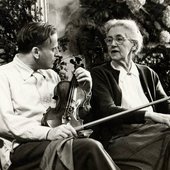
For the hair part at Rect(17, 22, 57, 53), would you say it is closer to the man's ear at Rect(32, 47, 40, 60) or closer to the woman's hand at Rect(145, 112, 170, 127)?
the man's ear at Rect(32, 47, 40, 60)

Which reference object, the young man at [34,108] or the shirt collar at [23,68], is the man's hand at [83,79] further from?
the shirt collar at [23,68]

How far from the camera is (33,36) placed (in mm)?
3082

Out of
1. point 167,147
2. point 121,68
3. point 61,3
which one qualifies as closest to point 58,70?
point 121,68

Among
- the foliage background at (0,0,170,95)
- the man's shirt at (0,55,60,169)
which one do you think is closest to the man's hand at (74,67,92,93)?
the man's shirt at (0,55,60,169)

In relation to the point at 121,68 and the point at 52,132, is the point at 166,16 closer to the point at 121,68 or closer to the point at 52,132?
the point at 121,68

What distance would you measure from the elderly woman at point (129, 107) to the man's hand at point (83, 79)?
21cm

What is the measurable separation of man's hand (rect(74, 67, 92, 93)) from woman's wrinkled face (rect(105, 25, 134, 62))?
41 cm

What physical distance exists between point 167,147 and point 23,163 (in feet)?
2.82

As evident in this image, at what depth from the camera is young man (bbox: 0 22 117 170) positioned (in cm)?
272

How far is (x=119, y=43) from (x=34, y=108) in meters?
0.81

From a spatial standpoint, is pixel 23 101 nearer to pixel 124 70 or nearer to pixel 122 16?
pixel 124 70

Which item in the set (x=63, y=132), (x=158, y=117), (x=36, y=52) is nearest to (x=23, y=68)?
(x=36, y=52)

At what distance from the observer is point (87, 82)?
3148mm

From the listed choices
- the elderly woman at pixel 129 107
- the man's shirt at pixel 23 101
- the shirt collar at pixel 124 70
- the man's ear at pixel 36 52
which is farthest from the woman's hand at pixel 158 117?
the man's ear at pixel 36 52
